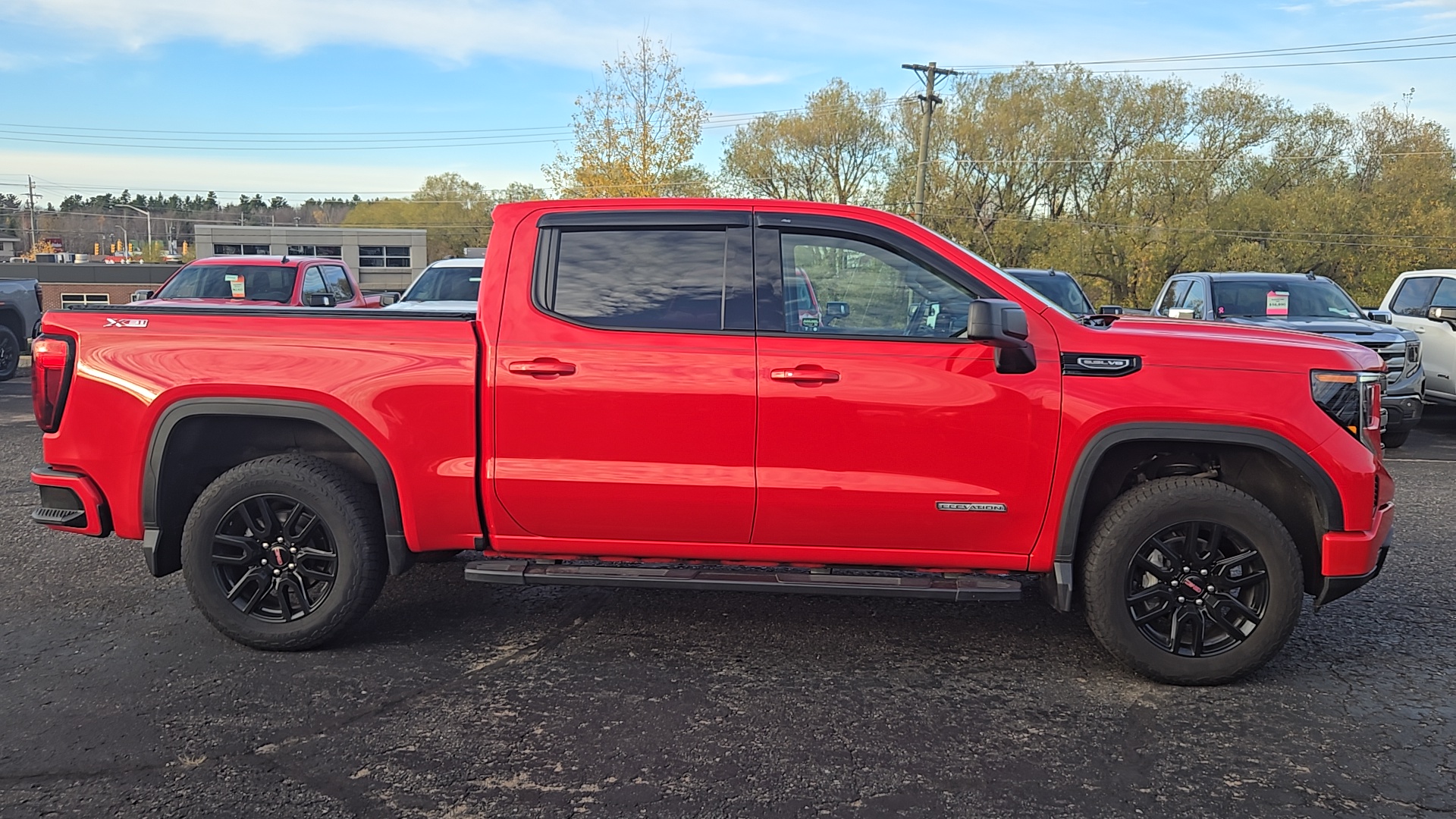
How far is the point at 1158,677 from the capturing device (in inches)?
164

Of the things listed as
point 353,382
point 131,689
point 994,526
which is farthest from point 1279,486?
point 131,689

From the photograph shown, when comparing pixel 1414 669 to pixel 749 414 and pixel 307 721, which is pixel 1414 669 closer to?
pixel 749 414

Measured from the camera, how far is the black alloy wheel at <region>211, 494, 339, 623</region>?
443 centimetres

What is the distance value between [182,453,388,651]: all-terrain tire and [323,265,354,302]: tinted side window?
10.4 meters

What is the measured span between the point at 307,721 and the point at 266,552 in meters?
0.96

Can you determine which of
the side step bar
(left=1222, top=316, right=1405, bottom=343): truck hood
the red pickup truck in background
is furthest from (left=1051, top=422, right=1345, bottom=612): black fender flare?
the red pickup truck in background

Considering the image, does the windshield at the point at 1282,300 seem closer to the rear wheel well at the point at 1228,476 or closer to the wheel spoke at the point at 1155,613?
the rear wheel well at the point at 1228,476

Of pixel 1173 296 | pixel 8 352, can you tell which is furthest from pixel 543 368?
pixel 8 352

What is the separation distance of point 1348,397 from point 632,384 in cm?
277

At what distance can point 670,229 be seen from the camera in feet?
14.5

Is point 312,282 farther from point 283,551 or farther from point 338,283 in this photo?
point 283,551

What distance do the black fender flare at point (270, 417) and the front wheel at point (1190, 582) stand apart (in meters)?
2.81

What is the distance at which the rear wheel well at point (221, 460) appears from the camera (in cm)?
441

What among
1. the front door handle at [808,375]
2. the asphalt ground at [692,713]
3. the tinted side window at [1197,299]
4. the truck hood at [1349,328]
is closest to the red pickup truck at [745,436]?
the front door handle at [808,375]
